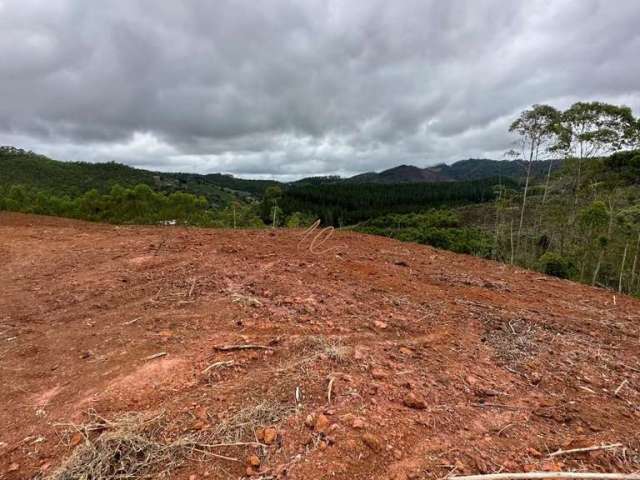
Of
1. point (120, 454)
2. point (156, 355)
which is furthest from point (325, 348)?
point (120, 454)

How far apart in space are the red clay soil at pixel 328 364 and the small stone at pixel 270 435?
13 millimetres

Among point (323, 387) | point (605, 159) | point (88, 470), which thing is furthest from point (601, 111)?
point (88, 470)

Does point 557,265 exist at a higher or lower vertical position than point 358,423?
lower

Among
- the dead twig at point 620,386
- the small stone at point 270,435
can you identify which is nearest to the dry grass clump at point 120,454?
the small stone at point 270,435

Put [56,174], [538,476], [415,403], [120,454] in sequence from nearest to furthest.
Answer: [538,476] → [120,454] → [415,403] → [56,174]

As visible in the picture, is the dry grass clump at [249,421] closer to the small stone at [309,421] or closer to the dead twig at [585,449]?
the small stone at [309,421]

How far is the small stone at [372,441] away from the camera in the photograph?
1.82 m

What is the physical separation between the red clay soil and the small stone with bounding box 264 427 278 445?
0.04ft

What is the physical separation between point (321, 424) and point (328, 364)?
0.60 m

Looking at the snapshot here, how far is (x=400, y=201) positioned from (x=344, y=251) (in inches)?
3059

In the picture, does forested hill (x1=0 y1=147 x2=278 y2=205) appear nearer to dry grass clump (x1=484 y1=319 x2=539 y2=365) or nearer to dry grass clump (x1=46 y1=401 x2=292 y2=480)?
dry grass clump (x1=46 y1=401 x2=292 y2=480)

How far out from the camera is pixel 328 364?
2.52m

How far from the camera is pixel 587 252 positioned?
629 inches

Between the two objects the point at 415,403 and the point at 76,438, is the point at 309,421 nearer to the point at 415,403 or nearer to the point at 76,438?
the point at 415,403
